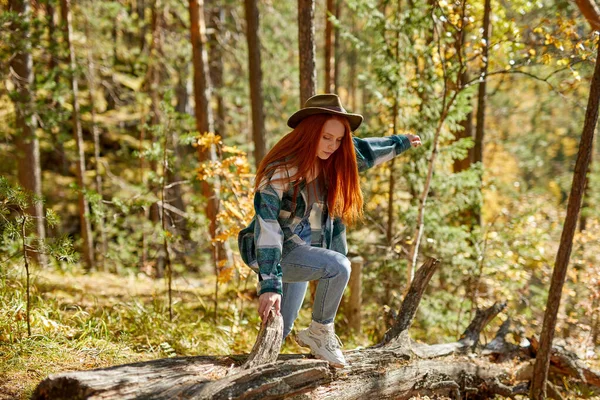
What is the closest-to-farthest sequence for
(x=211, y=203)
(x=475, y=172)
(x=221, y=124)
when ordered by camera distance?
1. (x=475, y=172)
2. (x=211, y=203)
3. (x=221, y=124)

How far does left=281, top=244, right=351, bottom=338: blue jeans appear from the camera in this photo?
3342 millimetres

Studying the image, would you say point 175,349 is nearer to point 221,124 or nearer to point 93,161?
point 93,161

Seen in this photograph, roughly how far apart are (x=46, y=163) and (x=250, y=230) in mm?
12842

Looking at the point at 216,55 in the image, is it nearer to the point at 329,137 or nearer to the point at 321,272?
the point at 329,137

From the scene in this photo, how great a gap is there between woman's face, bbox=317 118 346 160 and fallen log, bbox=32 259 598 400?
1232 millimetres

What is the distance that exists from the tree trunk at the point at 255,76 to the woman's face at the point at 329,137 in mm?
4891

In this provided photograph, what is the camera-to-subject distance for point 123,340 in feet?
15.1

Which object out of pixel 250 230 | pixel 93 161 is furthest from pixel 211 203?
pixel 93 161

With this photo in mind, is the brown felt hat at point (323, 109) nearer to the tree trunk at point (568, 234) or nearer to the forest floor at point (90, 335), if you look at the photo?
the tree trunk at point (568, 234)

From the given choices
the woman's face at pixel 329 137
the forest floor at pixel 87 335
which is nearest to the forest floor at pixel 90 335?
the forest floor at pixel 87 335

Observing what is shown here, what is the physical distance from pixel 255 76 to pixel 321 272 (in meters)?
6.03

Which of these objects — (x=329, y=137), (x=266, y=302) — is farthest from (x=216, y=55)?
(x=266, y=302)

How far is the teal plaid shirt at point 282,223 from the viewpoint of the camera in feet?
10.2

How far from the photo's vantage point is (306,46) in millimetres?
5570
